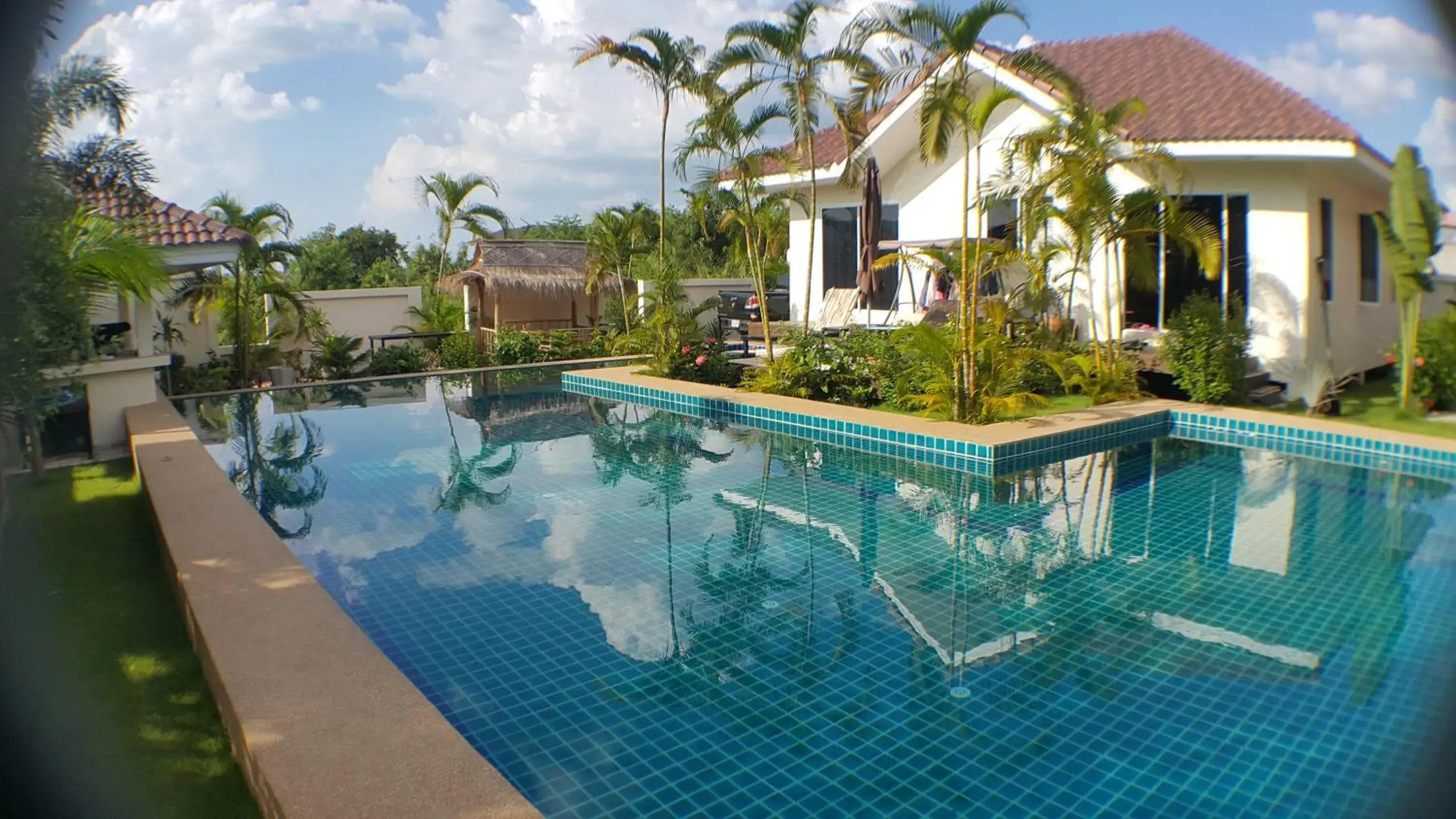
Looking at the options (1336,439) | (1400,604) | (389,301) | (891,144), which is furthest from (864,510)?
(389,301)

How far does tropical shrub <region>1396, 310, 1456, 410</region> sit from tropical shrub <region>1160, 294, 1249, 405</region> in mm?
1842

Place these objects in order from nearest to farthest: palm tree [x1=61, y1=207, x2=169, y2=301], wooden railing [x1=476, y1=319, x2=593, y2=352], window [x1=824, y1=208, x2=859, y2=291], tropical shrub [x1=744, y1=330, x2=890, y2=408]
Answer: palm tree [x1=61, y1=207, x2=169, y2=301]
tropical shrub [x1=744, y1=330, x2=890, y2=408]
window [x1=824, y1=208, x2=859, y2=291]
wooden railing [x1=476, y1=319, x2=593, y2=352]

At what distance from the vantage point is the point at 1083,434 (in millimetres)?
10859

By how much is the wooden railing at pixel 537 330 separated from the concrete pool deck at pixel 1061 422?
998cm

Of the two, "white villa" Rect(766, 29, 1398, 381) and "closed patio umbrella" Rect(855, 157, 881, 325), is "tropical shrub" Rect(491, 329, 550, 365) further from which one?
"closed patio umbrella" Rect(855, 157, 881, 325)

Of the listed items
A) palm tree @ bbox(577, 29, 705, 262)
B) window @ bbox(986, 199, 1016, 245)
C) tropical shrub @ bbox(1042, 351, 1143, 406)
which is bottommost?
tropical shrub @ bbox(1042, 351, 1143, 406)

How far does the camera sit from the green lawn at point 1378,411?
35.2ft

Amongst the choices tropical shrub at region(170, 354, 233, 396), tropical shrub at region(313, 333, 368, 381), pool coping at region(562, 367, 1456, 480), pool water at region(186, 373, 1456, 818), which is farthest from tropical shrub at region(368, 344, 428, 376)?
pool coping at region(562, 367, 1456, 480)

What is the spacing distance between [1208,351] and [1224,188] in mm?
2583

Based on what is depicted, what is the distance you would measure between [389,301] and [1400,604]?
20648 mm

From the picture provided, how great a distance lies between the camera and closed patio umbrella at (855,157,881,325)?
1554cm

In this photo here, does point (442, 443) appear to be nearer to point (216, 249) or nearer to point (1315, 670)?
point (216, 249)

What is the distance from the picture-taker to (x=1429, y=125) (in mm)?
1876

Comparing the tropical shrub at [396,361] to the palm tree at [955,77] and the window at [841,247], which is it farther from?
the palm tree at [955,77]
